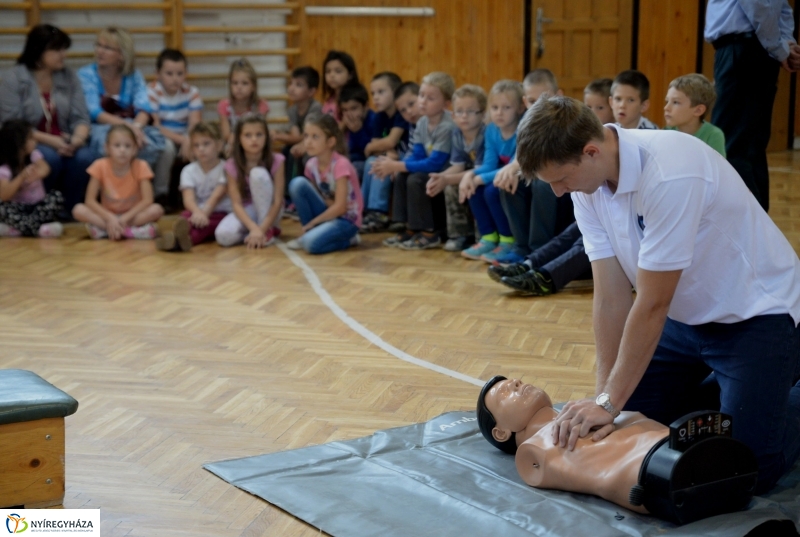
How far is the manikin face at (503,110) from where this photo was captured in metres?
5.24

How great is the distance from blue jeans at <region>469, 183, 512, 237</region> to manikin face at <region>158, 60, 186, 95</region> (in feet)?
9.01

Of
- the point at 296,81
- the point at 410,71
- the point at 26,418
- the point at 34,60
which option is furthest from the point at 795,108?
Result: the point at 26,418

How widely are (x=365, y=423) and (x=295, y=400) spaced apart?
0.33 meters

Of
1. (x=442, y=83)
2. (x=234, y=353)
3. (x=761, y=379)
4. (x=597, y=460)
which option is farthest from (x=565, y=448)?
(x=442, y=83)

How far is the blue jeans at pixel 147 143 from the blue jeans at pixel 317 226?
1475 mm

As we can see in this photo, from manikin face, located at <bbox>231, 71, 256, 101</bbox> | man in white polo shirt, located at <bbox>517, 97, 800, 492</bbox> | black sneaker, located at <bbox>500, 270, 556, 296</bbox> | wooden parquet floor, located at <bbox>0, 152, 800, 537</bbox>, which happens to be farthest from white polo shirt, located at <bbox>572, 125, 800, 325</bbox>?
manikin face, located at <bbox>231, 71, 256, 101</bbox>

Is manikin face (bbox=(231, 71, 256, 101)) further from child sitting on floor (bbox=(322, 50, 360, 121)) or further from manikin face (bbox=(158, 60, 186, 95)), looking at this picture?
child sitting on floor (bbox=(322, 50, 360, 121))

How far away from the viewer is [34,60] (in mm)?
6570

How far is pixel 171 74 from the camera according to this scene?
701 centimetres

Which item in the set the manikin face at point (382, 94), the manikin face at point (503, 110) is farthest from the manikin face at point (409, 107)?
the manikin face at point (503, 110)

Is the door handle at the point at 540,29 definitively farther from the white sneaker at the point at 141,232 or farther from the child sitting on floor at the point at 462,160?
the white sneaker at the point at 141,232

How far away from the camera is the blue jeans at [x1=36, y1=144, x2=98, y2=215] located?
6.47m

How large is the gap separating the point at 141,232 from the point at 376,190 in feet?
4.99

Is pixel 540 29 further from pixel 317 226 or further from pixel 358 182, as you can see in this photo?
pixel 317 226
